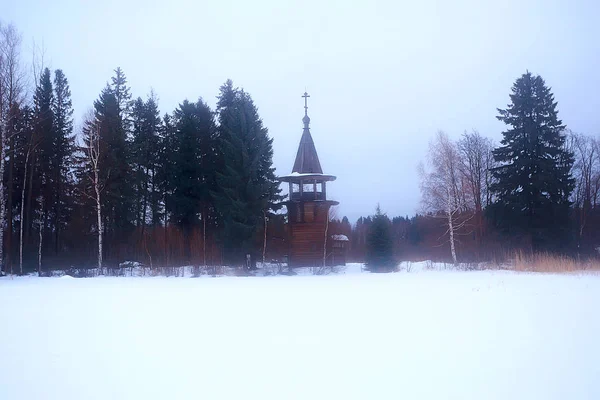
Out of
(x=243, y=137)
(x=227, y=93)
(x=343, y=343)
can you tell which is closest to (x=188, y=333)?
(x=343, y=343)

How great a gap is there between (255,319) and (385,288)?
7.10 metres

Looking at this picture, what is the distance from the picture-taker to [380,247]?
26016 mm

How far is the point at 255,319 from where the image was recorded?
383 inches

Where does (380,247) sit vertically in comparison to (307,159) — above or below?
below

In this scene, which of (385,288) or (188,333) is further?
(385,288)

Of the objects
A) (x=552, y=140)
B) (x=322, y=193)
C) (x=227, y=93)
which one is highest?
(x=227, y=93)

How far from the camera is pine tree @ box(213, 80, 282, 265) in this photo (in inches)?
1137

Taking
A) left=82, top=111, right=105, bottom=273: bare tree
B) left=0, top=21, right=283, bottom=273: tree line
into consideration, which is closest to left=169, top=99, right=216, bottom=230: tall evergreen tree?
left=0, top=21, right=283, bottom=273: tree line

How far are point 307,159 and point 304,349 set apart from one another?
73.7 ft

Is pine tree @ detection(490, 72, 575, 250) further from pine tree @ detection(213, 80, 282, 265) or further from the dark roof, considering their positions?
pine tree @ detection(213, 80, 282, 265)

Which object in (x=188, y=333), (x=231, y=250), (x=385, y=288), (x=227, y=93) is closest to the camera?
(x=188, y=333)

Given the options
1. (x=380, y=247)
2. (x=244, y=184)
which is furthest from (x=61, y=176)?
(x=380, y=247)

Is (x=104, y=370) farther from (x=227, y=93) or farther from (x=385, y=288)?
(x=227, y=93)

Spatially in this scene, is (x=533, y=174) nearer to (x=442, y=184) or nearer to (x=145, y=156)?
(x=442, y=184)
